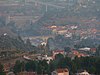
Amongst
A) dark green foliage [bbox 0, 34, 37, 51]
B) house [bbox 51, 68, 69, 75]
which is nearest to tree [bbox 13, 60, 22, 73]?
house [bbox 51, 68, 69, 75]

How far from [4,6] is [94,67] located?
5070 centimetres

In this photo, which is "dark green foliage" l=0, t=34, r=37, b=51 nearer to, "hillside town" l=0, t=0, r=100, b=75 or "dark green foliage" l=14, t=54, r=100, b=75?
"hillside town" l=0, t=0, r=100, b=75

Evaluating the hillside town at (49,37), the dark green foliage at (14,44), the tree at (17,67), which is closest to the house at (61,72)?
the hillside town at (49,37)

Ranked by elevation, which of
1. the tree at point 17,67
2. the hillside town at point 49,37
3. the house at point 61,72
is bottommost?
the hillside town at point 49,37

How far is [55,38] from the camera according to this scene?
61719 millimetres

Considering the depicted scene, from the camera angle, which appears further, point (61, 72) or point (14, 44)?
point (14, 44)

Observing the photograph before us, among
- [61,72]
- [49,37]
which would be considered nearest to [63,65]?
[61,72]

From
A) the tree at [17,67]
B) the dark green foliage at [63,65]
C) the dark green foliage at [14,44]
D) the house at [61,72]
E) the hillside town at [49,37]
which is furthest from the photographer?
the dark green foliage at [14,44]

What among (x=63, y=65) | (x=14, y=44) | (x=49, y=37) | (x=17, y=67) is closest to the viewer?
(x=17, y=67)

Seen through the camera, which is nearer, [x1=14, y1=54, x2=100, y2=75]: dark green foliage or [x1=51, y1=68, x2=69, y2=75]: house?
[x1=51, y1=68, x2=69, y2=75]: house

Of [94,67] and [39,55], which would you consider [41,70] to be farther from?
[39,55]

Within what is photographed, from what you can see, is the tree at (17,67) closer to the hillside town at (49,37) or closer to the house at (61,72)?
the hillside town at (49,37)

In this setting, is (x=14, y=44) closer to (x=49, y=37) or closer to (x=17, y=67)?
(x=49, y=37)

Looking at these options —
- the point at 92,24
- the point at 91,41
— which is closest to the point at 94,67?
the point at 91,41
